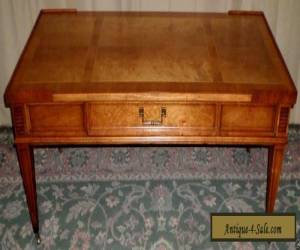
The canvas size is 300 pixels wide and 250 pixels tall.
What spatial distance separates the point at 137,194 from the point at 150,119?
2.07 ft

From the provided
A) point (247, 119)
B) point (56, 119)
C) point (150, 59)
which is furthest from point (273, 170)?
point (56, 119)

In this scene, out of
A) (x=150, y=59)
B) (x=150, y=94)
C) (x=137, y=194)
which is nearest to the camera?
(x=150, y=94)

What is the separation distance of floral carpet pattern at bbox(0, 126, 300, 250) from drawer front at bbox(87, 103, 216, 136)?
1.74 feet

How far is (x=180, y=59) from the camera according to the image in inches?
70.3

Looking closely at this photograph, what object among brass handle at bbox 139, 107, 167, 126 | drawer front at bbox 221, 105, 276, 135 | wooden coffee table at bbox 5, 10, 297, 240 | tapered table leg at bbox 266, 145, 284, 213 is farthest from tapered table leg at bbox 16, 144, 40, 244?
tapered table leg at bbox 266, 145, 284, 213

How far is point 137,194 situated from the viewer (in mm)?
2213

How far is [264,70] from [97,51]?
596 millimetres

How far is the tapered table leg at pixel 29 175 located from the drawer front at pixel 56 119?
4.1 inches

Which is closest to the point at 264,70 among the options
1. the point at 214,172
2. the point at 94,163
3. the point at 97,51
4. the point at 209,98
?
the point at 209,98

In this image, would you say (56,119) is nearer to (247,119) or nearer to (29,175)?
(29,175)

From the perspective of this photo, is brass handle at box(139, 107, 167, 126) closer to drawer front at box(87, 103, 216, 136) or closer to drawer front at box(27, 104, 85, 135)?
drawer front at box(87, 103, 216, 136)

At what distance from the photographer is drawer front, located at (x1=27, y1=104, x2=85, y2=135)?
5.43 ft

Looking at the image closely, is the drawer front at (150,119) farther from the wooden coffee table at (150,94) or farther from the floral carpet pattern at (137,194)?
the floral carpet pattern at (137,194)

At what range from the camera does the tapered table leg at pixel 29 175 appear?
5.78 ft
